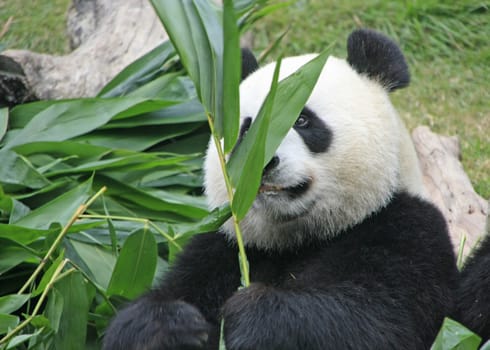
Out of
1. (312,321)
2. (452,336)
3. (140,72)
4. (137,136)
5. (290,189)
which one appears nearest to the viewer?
(452,336)

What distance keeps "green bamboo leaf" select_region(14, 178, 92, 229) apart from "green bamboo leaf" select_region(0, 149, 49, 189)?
0.39 m

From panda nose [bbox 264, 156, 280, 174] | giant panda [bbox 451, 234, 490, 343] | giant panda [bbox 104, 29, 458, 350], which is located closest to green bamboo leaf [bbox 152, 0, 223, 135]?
panda nose [bbox 264, 156, 280, 174]

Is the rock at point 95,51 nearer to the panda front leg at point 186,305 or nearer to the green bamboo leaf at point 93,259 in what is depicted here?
the green bamboo leaf at point 93,259

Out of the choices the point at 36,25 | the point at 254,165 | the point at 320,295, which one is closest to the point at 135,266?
the point at 320,295

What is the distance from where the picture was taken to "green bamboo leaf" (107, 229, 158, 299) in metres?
3.61

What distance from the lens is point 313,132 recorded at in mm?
3562

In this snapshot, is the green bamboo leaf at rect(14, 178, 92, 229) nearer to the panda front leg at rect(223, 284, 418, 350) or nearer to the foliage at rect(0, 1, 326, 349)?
the foliage at rect(0, 1, 326, 349)

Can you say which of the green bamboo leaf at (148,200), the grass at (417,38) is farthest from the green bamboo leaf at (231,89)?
the grass at (417,38)

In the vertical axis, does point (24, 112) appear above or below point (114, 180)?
above

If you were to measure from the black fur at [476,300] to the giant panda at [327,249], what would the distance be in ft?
0.23

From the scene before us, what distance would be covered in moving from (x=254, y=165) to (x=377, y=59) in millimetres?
1195

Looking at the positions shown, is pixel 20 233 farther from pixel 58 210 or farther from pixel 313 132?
pixel 313 132

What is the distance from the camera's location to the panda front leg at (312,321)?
303cm

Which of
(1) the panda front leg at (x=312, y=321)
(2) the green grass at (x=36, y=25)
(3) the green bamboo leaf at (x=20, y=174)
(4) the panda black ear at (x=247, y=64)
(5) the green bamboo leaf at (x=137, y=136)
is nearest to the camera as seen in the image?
(1) the panda front leg at (x=312, y=321)
